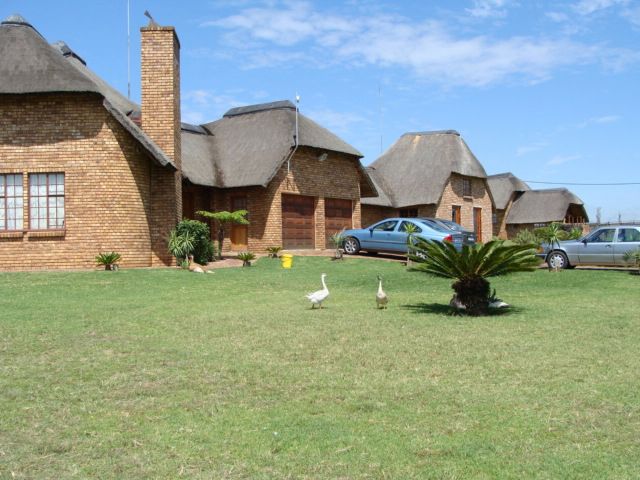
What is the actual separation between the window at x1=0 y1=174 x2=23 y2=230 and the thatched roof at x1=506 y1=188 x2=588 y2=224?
3787cm

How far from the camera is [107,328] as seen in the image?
9.66 metres

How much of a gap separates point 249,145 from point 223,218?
20.9 ft

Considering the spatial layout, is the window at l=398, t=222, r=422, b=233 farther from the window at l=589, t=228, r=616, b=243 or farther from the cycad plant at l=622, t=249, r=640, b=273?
the cycad plant at l=622, t=249, r=640, b=273

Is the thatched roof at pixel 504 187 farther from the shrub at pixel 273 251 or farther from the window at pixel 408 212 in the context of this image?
the shrub at pixel 273 251

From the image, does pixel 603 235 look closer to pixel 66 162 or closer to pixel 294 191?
pixel 294 191

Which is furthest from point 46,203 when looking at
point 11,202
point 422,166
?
point 422,166

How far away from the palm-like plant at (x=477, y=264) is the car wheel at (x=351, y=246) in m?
13.6

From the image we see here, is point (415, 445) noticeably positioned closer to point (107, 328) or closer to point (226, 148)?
point (107, 328)

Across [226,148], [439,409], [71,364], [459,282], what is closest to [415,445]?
[439,409]

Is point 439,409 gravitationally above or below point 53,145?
below

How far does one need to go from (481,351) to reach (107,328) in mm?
5184

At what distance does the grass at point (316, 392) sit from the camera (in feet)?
14.8

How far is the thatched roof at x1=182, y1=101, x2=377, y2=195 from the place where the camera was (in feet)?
92.4

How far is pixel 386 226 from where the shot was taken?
2498cm
